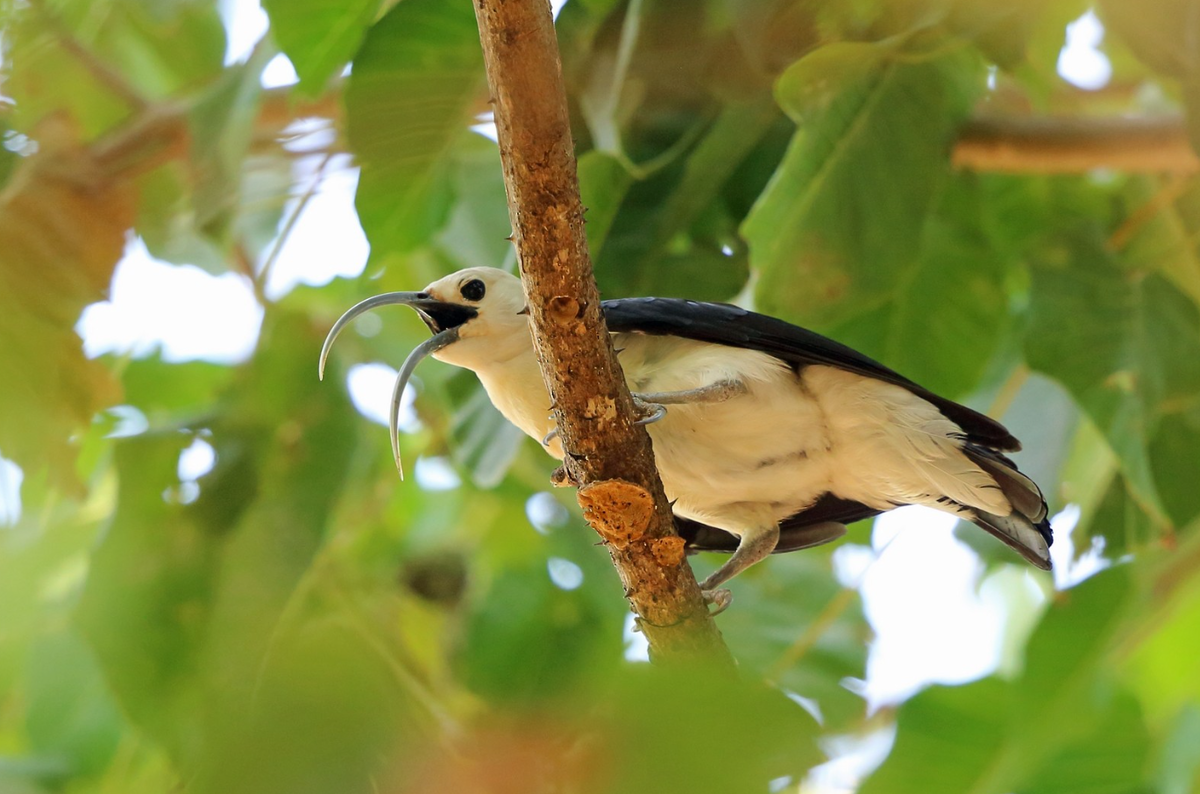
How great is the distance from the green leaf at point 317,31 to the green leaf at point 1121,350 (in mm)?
2536

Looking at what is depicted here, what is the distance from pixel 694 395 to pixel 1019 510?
104cm

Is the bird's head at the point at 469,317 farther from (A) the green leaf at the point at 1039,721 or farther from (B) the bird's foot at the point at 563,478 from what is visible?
(A) the green leaf at the point at 1039,721

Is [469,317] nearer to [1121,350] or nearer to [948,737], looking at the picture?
[948,737]

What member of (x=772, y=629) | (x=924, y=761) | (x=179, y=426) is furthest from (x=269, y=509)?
(x=924, y=761)

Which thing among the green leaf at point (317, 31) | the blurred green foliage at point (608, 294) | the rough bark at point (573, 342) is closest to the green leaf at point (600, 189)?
the blurred green foliage at point (608, 294)

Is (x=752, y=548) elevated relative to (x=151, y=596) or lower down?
elevated

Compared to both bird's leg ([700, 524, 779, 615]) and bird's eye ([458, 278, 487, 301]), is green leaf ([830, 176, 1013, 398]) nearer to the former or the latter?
bird's leg ([700, 524, 779, 615])

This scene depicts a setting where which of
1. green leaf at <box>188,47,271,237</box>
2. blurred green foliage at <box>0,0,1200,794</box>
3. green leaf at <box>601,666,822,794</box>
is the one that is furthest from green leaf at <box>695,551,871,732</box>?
green leaf at <box>601,666,822,794</box>

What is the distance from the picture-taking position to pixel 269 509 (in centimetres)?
430

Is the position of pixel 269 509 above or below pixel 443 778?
below

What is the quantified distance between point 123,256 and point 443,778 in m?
3.96

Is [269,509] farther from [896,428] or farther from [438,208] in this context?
[896,428]

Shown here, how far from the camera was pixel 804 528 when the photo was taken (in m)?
3.62

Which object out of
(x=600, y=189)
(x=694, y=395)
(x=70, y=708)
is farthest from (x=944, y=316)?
(x=70, y=708)
